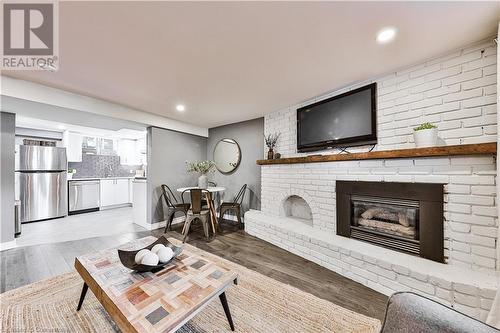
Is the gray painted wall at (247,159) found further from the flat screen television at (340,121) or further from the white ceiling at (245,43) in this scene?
the white ceiling at (245,43)

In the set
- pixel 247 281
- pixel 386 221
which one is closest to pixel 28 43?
pixel 247 281

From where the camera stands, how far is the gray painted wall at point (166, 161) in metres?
3.64

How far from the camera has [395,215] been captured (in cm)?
204

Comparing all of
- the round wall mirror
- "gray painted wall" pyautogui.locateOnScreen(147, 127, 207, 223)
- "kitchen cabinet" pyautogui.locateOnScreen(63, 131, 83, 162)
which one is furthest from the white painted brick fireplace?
"kitchen cabinet" pyautogui.locateOnScreen(63, 131, 83, 162)

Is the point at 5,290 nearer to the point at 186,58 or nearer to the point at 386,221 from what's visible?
the point at 186,58

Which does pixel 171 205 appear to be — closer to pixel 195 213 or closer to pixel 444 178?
pixel 195 213

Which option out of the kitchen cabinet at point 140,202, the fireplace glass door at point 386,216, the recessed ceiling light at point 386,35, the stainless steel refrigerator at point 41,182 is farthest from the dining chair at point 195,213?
the stainless steel refrigerator at point 41,182

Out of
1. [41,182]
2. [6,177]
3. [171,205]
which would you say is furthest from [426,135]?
[41,182]

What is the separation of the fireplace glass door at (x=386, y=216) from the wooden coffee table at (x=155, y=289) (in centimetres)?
177

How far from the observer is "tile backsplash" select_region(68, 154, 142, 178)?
17.0 ft

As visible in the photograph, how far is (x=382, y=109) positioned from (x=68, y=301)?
3634mm

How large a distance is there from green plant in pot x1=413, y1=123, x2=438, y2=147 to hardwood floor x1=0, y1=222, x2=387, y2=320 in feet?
4.88

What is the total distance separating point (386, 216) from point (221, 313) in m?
2.03

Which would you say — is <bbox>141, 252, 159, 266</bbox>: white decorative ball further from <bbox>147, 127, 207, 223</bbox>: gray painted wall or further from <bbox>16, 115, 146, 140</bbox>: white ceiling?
<bbox>16, 115, 146, 140</bbox>: white ceiling
